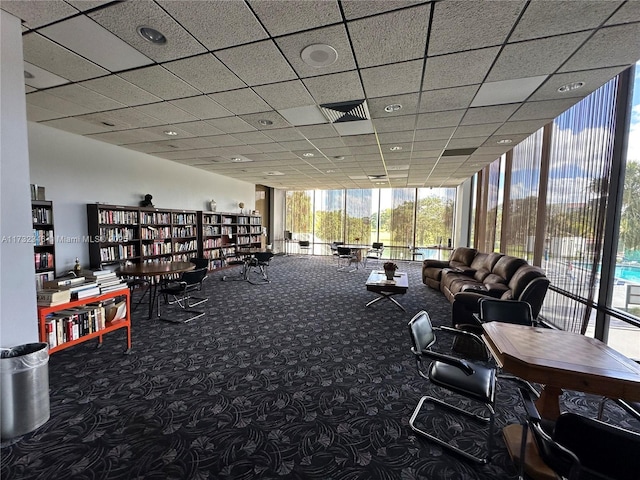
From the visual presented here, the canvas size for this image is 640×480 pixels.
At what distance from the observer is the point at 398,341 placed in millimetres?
3445

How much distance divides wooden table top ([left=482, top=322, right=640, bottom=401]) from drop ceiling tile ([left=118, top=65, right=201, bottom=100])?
3816 millimetres

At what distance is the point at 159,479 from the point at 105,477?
0.33m

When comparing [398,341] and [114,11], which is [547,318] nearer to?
[398,341]

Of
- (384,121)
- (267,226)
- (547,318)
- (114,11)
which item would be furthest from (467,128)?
(267,226)

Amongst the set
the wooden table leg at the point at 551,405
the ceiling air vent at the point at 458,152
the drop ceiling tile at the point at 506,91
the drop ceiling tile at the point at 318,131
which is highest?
the ceiling air vent at the point at 458,152

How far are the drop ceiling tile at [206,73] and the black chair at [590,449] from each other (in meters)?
3.40

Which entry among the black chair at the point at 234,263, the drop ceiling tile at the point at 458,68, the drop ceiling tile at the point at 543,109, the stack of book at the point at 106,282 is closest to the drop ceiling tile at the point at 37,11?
the stack of book at the point at 106,282

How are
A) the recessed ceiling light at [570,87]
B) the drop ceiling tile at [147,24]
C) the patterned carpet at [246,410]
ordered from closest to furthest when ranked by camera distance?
the patterned carpet at [246,410] → the drop ceiling tile at [147,24] → the recessed ceiling light at [570,87]

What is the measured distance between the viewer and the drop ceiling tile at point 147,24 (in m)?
1.86

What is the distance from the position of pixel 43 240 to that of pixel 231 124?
133 inches

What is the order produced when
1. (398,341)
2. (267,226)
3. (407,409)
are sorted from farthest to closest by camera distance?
(267,226)
(398,341)
(407,409)

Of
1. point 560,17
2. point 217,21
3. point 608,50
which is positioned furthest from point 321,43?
point 608,50

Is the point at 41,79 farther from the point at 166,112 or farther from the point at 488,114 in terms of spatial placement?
the point at 488,114

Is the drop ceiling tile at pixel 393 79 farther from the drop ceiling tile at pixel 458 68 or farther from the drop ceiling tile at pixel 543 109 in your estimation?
the drop ceiling tile at pixel 543 109
